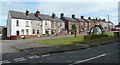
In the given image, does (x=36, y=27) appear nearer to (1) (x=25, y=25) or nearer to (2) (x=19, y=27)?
(1) (x=25, y=25)

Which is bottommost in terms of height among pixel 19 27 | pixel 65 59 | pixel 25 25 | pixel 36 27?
pixel 65 59

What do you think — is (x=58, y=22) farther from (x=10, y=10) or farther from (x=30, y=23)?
(x=10, y=10)

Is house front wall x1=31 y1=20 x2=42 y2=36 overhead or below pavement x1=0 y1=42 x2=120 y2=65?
overhead

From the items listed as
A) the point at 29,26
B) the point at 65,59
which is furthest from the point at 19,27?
the point at 65,59

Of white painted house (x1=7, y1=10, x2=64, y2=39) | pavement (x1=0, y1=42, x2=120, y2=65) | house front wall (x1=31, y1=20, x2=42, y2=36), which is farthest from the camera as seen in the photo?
house front wall (x1=31, y1=20, x2=42, y2=36)

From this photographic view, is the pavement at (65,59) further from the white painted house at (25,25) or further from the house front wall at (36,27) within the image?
the house front wall at (36,27)

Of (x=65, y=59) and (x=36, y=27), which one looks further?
(x=36, y=27)

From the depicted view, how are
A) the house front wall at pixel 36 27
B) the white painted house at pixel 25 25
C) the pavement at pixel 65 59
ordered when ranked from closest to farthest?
the pavement at pixel 65 59
the white painted house at pixel 25 25
the house front wall at pixel 36 27

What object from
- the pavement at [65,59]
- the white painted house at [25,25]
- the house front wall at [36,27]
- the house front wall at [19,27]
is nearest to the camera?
the pavement at [65,59]

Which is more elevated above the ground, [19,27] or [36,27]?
[36,27]

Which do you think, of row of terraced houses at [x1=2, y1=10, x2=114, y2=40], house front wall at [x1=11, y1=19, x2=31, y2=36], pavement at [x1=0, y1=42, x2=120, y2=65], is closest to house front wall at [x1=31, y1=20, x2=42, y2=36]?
row of terraced houses at [x1=2, y1=10, x2=114, y2=40]

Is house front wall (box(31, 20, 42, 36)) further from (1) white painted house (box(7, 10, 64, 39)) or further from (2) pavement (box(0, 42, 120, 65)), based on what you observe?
(2) pavement (box(0, 42, 120, 65))

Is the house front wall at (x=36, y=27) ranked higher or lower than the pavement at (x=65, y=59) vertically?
higher

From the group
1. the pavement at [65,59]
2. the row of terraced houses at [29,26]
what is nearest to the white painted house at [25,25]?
the row of terraced houses at [29,26]
